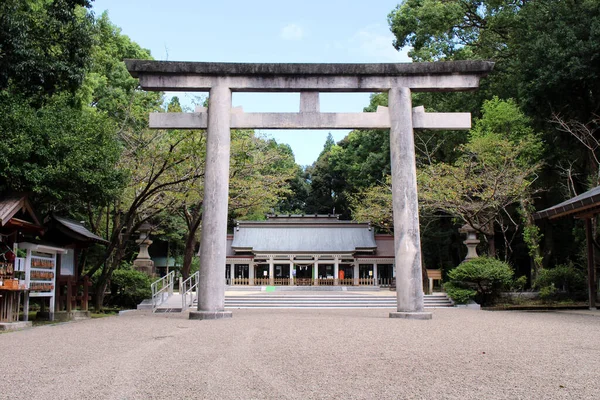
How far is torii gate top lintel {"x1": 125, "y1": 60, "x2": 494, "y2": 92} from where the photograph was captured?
36.8 feet

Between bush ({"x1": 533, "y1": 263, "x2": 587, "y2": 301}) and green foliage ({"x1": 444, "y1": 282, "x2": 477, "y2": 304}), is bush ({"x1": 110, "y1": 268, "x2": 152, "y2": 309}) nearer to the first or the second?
green foliage ({"x1": 444, "y1": 282, "x2": 477, "y2": 304})

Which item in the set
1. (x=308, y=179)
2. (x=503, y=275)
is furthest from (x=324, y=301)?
(x=308, y=179)

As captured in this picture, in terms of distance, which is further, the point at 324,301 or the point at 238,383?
the point at 324,301

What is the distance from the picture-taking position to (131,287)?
17844 mm

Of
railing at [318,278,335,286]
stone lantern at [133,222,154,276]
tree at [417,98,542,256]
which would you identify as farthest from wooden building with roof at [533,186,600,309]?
railing at [318,278,335,286]

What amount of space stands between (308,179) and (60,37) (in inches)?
1499

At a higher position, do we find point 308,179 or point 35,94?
point 308,179

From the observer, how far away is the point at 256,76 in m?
11.4

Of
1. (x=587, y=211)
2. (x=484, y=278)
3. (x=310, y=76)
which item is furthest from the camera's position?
(x=484, y=278)

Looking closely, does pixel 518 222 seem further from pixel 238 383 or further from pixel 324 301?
pixel 238 383

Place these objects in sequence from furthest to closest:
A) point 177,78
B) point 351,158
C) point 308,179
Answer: point 308,179, point 351,158, point 177,78

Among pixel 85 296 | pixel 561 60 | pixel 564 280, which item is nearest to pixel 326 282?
pixel 564 280

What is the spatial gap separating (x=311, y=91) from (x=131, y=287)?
1030 cm

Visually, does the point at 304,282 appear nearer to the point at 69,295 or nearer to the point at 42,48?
the point at 69,295
